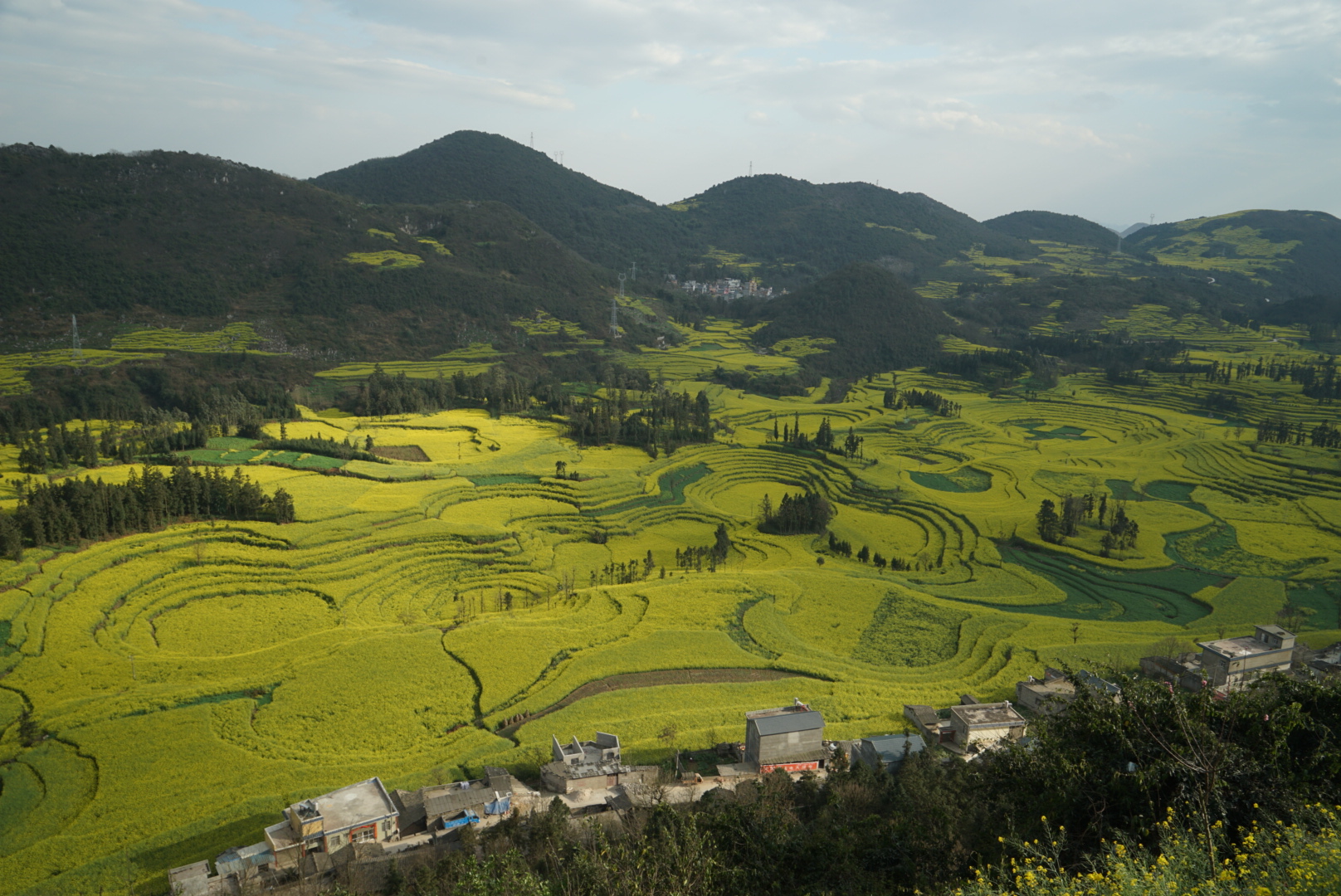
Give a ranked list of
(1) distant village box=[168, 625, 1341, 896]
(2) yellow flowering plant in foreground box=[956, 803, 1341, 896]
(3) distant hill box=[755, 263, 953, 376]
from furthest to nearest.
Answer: (3) distant hill box=[755, 263, 953, 376]
(1) distant village box=[168, 625, 1341, 896]
(2) yellow flowering plant in foreground box=[956, 803, 1341, 896]

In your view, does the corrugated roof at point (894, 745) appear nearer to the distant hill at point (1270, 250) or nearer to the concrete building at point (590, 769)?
the concrete building at point (590, 769)

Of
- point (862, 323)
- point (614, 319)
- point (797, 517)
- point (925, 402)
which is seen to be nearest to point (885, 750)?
point (797, 517)

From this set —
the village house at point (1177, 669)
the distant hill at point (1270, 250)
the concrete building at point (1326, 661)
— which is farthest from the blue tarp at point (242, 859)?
the distant hill at point (1270, 250)

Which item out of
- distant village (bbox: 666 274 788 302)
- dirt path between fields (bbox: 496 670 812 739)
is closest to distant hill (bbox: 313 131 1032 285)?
distant village (bbox: 666 274 788 302)

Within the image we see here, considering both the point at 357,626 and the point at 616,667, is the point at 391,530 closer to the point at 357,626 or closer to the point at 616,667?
the point at 357,626

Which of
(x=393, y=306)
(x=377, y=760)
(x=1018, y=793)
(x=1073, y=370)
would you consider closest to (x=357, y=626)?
(x=377, y=760)

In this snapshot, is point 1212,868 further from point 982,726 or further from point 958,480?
point 958,480

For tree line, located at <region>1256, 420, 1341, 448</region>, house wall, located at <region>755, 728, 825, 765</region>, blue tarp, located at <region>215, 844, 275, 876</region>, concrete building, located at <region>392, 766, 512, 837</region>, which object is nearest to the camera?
blue tarp, located at <region>215, 844, 275, 876</region>

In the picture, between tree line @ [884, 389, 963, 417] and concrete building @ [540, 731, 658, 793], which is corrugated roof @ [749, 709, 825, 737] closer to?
concrete building @ [540, 731, 658, 793]
